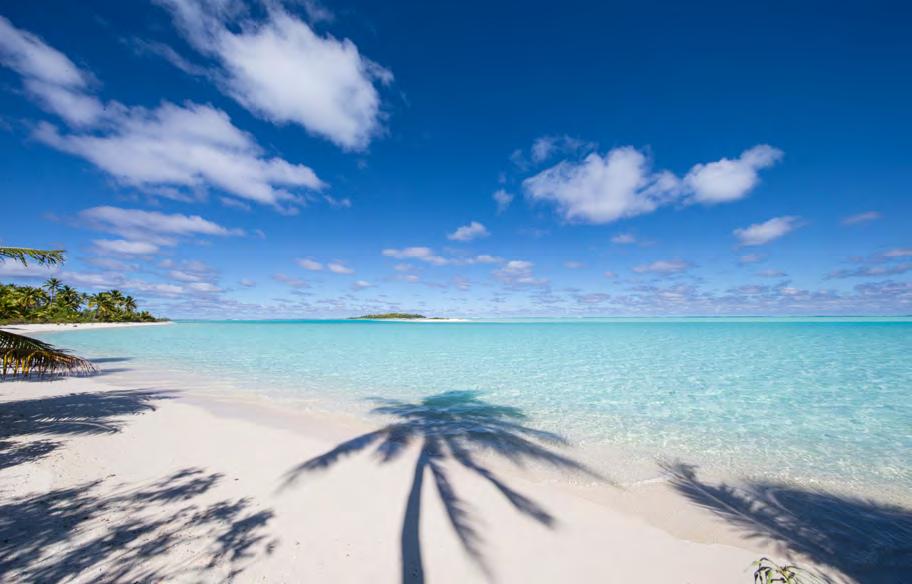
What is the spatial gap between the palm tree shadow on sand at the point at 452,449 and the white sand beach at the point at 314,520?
50mm

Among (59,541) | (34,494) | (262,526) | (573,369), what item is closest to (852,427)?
(573,369)

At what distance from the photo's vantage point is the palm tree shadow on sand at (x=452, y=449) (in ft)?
17.0

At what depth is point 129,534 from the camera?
15.3 feet

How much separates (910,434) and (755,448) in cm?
509

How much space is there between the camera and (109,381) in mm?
16297

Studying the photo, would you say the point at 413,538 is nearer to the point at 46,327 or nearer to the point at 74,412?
the point at 74,412

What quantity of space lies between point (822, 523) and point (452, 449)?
267 inches

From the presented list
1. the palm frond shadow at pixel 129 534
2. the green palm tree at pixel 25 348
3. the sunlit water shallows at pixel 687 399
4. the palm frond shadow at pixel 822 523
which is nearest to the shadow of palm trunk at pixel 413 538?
the palm frond shadow at pixel 129 534

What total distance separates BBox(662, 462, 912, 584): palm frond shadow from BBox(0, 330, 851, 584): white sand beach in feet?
1.24

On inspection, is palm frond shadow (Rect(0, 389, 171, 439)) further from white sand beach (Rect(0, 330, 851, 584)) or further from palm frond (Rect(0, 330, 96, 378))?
palm frond (Rect(0, 330, 96, 378))

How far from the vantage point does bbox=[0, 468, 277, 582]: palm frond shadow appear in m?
4.04

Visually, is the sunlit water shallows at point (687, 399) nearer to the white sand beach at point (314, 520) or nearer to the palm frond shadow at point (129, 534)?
the white sand beach at point (314, 520)

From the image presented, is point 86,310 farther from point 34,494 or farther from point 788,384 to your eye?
point 788,384

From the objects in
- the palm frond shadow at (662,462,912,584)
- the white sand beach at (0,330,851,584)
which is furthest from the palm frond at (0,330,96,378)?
the palm frond shadow at (662,462,912,584)
